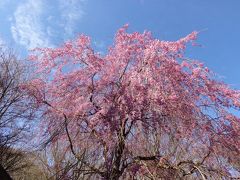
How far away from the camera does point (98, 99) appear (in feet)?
24.3

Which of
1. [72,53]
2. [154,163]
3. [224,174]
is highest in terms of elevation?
[72,53]

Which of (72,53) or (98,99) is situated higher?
(72,53)

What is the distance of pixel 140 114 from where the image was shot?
6.80m

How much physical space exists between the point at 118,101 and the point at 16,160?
281 inches

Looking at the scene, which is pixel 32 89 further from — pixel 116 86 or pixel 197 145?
pixel 197 145

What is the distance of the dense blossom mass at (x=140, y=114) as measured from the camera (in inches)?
264

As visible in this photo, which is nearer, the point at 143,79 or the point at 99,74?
the point at 143,79

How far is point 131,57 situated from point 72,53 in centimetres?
146

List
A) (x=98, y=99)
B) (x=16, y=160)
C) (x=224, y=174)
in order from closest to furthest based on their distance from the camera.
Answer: (x=224, y=174)
(x=98, y=99)
(x=16, y=160)

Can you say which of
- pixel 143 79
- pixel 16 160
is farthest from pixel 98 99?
pixel 16 160

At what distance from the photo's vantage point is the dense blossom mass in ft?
22.0

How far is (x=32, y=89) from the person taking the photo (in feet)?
25.1

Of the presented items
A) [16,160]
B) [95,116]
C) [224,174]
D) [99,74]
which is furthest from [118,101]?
[16,160]

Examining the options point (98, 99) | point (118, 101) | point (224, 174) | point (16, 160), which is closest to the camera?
point (224, 174)
